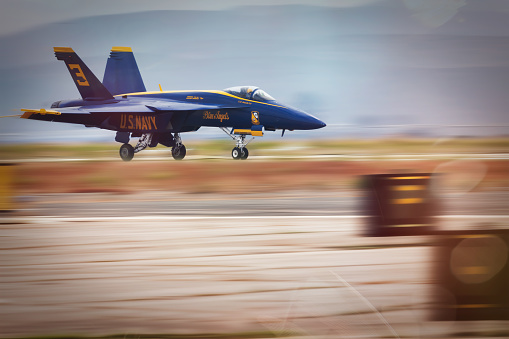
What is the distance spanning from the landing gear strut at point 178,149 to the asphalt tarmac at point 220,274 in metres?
17.0

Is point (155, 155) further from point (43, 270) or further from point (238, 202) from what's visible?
point (43, 270)

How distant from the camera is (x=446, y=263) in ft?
17.6

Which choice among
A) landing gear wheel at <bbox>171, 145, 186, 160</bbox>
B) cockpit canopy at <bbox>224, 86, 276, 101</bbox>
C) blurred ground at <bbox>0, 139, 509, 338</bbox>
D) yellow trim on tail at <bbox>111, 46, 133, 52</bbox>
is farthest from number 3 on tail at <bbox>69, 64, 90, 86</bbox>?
blurred ground at <bbox>0, 139, 509, 338</bbox>

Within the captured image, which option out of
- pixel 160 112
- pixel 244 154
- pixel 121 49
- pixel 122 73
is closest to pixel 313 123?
pixel 244 154

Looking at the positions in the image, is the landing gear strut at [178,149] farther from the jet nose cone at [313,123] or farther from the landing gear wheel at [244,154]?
the jet nose cone at [313,123]

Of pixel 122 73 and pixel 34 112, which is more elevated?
pixel 122 73

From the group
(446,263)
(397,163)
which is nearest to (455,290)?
(446,263)

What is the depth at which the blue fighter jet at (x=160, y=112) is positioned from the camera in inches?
1086

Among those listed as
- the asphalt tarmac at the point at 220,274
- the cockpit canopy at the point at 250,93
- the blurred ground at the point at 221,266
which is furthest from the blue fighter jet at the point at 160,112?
the asphalt tarmac at the point at 220,274

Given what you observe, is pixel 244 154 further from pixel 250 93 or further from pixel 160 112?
pixel 160 112

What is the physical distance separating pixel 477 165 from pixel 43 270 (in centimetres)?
2088

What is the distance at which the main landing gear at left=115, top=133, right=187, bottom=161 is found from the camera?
29812 millimetres

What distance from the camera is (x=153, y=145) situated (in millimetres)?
29938

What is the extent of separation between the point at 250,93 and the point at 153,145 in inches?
196
